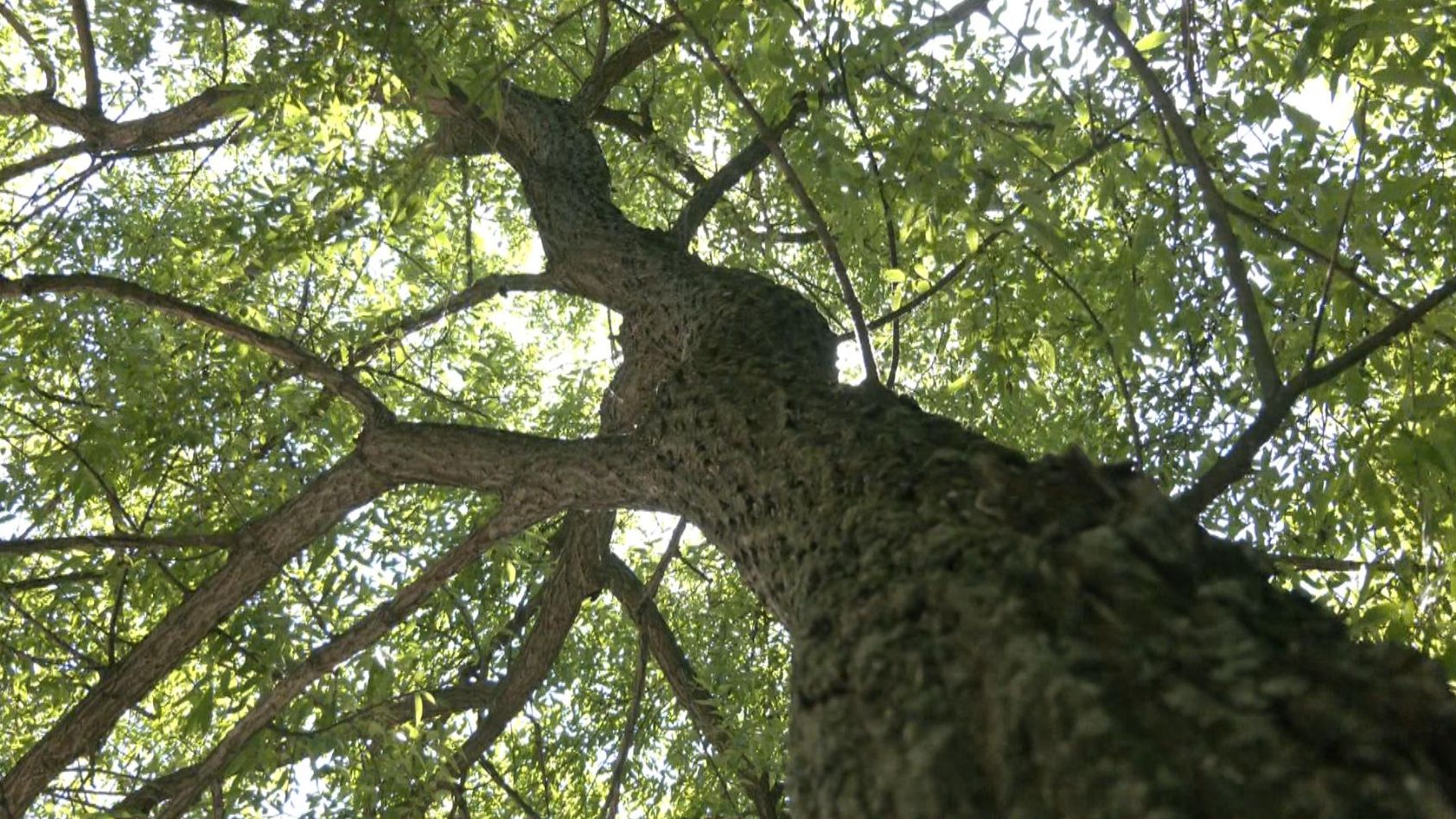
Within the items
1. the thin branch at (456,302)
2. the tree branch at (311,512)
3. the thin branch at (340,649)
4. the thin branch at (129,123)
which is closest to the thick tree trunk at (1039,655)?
the tree branch at (311,512)

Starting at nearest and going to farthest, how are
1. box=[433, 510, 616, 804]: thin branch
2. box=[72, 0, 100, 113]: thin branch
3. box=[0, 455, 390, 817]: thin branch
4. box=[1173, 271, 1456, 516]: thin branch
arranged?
box=[1173, 271, 1456, 516]: thin branch < box=[0, 455, 390, 817]: thin branch < box=[433, 510, 616, 804]: thin branch < box=[72, 0, 100, 113]: thin branch

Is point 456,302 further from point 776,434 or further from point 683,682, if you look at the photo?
point 776,434

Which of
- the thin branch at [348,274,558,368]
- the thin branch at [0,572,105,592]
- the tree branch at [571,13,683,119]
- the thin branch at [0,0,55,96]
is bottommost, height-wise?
the thin branch at [0,572,105,592]

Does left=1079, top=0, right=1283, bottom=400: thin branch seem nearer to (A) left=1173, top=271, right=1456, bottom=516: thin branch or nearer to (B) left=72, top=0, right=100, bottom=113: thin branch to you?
(A) left=1173, top=271, right=1456, bottom=516: thin branch

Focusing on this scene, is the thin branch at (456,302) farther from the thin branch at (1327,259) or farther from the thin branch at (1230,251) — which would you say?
the thin branch at (1230,251)

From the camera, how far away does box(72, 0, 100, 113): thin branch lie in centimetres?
495

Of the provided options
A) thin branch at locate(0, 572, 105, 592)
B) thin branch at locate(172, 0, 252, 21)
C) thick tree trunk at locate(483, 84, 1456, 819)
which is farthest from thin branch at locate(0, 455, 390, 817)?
thin branch at locate(172, 0, 252, 21)

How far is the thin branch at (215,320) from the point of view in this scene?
12.1 ft

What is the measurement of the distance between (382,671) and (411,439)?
96 centimetres

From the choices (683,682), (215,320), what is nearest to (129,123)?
(215,320)

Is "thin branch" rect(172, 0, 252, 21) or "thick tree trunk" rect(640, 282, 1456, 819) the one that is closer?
"thick tree trunk" rect(640, 282, 1456, 819)

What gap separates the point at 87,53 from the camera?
5215 mm

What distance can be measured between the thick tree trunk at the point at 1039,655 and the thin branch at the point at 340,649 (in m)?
1.52

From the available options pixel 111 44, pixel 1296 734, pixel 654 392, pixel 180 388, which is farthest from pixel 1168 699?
pixel 111 44
